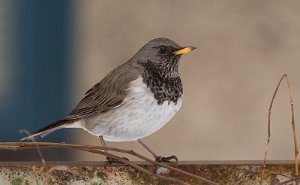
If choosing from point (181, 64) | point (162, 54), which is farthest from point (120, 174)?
point (181, 64)

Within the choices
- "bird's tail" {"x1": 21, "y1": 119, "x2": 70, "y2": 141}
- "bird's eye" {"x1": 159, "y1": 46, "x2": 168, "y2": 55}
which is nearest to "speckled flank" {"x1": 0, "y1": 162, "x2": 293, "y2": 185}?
"bird's tail" {"x1": 21, "y1": 119, "x2": 70, "y2": 141}

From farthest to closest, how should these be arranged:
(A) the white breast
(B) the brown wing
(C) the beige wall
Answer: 1. (C) the beige wall
2. (B) the brown wing
3. (A) the white breast

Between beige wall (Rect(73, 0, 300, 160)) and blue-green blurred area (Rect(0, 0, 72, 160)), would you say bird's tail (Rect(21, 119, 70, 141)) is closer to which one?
beige wall (Rect(73, 0, 300, 160))

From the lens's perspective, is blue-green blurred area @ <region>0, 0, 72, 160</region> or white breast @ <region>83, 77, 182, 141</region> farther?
blue-green blurred area @ <region>0, 0, 72, 160</region>

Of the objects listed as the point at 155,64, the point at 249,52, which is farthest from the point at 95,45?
the point at 155,64

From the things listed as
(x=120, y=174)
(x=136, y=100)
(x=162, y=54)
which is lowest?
(x=120, y=174)

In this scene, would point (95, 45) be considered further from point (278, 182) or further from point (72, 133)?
point (278, 182)

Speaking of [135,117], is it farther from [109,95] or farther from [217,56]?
[217,56]

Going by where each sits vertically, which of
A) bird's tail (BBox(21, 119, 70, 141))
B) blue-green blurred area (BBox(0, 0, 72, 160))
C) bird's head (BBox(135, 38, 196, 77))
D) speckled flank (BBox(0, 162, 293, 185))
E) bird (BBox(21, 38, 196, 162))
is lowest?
speckled flank (BBox(0, 162, 293, 185))
